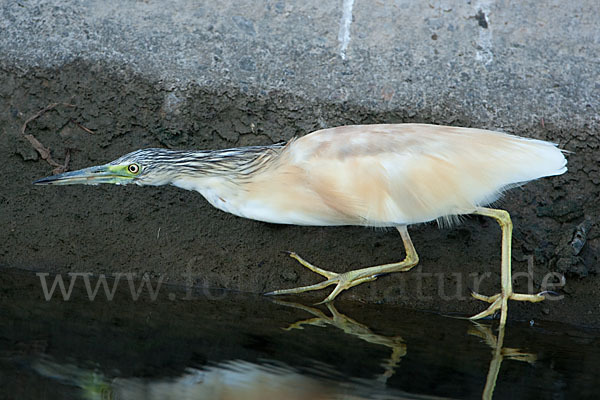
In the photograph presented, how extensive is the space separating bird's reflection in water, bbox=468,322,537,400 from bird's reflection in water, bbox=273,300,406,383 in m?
0.40

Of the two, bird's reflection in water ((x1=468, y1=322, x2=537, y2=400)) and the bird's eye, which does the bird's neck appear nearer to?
the bird's eye

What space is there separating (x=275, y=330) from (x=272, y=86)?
175 cm

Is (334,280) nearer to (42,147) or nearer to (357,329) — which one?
(357,329)

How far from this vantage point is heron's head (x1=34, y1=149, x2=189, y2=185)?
399 cm

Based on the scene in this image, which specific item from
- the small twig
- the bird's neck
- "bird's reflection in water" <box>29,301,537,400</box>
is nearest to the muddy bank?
the small twig

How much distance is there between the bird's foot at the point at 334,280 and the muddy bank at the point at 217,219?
A: 86mm

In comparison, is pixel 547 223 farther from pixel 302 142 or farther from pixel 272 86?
pixel 272 86

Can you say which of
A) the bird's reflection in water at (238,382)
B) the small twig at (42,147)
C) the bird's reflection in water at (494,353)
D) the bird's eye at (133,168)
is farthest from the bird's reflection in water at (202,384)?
the small twig at (42,147)

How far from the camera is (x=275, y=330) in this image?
370 centimetres

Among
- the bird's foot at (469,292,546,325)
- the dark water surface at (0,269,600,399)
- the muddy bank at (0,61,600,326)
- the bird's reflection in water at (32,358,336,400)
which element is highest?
the muddy bank at (0,61,600,326)

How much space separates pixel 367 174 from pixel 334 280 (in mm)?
787

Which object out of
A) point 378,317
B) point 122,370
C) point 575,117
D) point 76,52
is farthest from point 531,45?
point 122,370

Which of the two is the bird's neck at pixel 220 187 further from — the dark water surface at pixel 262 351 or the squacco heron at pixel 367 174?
the dark water surface at pixel 262 351

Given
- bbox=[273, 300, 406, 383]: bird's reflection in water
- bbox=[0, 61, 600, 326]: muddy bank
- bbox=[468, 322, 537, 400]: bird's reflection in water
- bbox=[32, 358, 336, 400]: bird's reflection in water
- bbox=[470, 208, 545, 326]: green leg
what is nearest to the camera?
bbox=[32, 358, 336, 400]: bird's reflection in water
